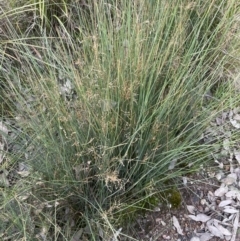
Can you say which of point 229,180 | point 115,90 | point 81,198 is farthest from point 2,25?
point 229,180

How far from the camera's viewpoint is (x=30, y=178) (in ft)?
4.91

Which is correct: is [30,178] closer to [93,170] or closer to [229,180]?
[93,170]

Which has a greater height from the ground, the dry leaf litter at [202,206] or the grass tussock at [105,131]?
the grass tussock at [105,131]

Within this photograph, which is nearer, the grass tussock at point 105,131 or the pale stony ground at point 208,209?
the grass tussock at point 105,131

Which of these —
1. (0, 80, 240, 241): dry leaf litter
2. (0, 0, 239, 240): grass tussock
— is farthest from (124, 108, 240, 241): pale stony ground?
(0, 0, 239, 240): grass tussock

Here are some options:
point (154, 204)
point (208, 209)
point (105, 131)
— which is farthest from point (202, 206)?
point (105, 131)

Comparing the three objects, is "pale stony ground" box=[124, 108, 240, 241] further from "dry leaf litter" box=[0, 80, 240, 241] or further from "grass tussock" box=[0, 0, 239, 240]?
"grass tussock" box=[0, 0, 239, 240]

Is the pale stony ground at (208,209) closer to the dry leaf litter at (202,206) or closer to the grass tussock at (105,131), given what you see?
the dry leaf litter at (202,206)

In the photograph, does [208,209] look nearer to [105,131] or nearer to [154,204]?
[154,204]

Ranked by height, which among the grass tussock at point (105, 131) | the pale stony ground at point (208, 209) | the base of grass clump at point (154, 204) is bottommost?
the pale stony ground at point (208, 209)

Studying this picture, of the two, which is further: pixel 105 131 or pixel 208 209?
pixel 208 209

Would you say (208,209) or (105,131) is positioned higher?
(105,131)

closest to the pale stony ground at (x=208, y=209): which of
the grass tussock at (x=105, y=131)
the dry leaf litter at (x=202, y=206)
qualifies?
the dry leaf litter at (x=202, y=206)

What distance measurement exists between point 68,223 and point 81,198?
0.10 meters
